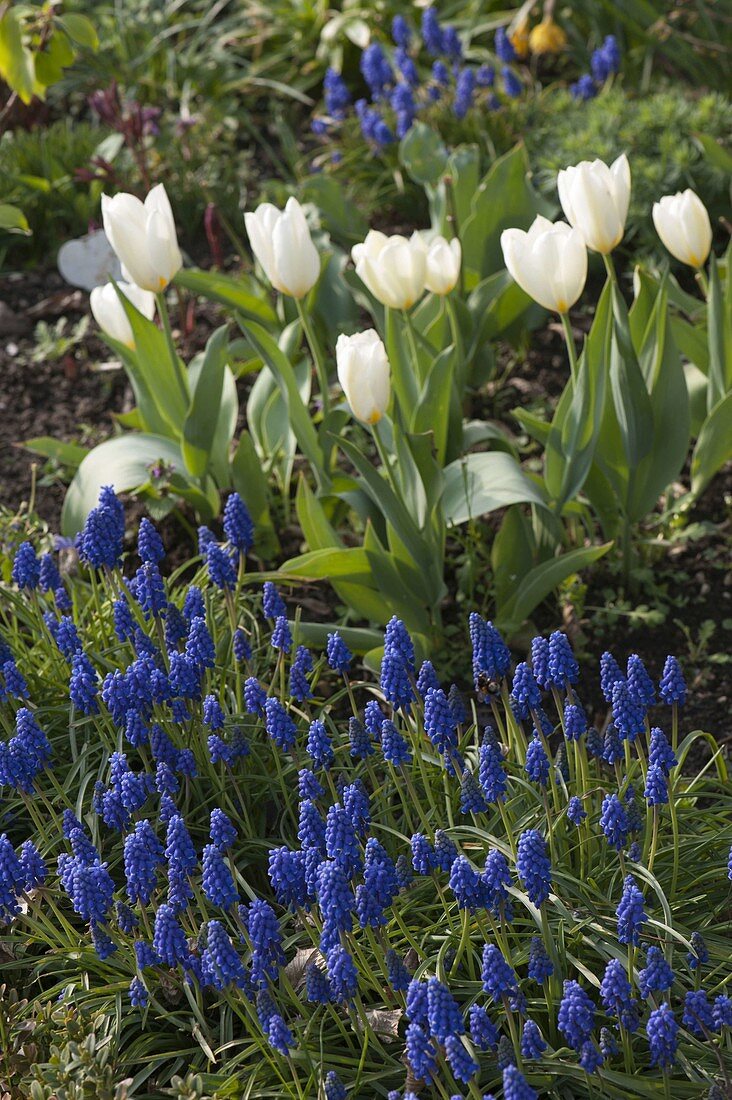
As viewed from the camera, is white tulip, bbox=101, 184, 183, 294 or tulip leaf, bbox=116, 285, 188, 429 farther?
tulip leaf, bbox=116, 285, 188, 429

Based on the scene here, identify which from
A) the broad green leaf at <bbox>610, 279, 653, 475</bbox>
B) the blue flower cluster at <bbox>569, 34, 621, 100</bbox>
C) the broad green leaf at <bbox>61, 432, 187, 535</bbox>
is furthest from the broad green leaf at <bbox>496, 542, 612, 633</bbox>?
the blue flower cluster at <bbox>569, 34, 621, 100</bbox>

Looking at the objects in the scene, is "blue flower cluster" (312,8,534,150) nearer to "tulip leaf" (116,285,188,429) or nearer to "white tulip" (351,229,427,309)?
"tulip leaf" (116,285,188,429)

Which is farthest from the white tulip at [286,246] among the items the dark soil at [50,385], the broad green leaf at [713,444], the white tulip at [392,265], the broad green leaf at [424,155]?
the broad green leaf at [424,155]

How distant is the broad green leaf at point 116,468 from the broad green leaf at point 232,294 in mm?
526

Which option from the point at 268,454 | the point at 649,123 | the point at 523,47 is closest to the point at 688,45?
the point at 523,47

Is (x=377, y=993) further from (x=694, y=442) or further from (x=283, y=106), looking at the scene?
(x=283, y=106)

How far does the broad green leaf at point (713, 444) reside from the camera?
338 centimetres

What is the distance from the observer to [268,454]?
12.8 feet

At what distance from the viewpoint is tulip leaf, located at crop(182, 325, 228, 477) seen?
3.48 metres

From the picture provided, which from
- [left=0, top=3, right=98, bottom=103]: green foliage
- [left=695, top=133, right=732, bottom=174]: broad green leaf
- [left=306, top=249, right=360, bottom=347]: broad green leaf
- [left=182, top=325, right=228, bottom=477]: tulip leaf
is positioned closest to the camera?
[left=0, top=3, right=98, bottom=103]: green foliage

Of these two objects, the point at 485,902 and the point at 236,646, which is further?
the point at 236,646

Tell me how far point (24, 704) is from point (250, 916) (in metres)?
1.23

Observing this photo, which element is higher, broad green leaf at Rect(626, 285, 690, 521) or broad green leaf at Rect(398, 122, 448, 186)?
broad green leaf at Rect(398, 122, 448, 186)

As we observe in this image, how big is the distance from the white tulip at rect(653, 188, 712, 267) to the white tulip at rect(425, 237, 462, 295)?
0.51 metres
